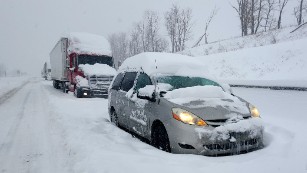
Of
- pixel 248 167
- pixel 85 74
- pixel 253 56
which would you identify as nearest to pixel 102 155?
pixel 248 167

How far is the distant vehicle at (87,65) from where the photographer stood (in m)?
18.5

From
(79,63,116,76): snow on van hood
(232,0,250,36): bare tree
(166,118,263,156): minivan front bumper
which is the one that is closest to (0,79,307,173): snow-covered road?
(166,118,263,156): minivan front bumper

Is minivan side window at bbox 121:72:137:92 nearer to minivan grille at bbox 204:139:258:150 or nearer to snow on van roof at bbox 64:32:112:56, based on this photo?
minivan grille at bbox 204:139:258:150

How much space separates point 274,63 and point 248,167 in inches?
661

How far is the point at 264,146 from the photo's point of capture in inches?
219

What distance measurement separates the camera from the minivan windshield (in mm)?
6320

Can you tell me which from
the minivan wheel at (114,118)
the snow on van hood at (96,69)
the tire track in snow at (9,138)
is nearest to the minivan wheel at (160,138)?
the minivan wheel at (114,118)

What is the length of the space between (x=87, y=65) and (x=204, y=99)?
14.8m

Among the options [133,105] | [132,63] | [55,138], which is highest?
[132,63]

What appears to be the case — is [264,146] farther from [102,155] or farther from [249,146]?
[102,155]

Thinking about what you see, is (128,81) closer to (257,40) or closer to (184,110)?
(184,110)

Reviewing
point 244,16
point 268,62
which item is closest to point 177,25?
point 244,16

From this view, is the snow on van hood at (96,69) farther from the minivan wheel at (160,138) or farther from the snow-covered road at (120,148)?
the minivan wheel at (160,138)

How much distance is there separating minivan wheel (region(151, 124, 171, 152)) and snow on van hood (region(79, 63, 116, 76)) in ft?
44.0
